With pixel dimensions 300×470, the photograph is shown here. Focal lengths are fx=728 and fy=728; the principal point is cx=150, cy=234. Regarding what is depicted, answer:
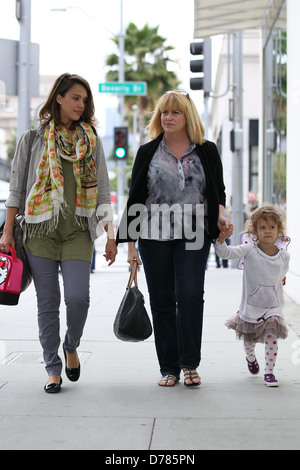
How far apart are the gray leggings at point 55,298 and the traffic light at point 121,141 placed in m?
14.6

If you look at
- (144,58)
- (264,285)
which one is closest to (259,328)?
(264,285)

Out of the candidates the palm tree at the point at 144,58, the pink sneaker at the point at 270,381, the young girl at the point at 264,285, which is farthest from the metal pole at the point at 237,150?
the palm tree at the point at 144,58

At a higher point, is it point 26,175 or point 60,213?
point 26,175

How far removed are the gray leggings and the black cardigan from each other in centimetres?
41

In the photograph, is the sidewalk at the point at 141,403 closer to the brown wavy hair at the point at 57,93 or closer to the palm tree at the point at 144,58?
the brown wavy hair at the point at 57,93

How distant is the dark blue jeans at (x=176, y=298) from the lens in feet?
14.9

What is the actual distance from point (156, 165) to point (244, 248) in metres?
0.78

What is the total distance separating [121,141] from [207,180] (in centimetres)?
1457

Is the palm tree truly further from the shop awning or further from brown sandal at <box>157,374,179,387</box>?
brown sandal at <box>157,374,179,387</box>

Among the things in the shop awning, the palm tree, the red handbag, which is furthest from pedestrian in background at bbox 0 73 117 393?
the palm tree

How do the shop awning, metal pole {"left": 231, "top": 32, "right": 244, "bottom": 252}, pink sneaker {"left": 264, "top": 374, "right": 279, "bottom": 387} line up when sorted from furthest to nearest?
metal pole {"left": 231, "top": 32, "right": 244, "bottom": 252}, the shop awning, pink sneaker {"left": 264, "top": 374, "right": 279, "bottom": 387}

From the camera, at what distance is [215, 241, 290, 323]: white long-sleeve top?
15.5 ft

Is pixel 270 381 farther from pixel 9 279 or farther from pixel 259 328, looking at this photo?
pixel 9 279

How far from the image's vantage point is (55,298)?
448 centimetres
